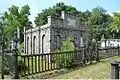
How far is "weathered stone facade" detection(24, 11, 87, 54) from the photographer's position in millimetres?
16062

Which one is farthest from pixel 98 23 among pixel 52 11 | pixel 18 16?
pixel 18 16

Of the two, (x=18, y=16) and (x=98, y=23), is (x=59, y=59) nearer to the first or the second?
(x=18, y=16)


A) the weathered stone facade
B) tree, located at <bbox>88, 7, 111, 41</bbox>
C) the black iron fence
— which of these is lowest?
the black iron fence

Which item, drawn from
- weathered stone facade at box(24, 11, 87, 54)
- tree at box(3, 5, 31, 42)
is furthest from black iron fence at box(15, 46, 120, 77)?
tree at box(3, 5, 31, 42)

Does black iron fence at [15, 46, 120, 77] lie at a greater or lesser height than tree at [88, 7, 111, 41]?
lesser

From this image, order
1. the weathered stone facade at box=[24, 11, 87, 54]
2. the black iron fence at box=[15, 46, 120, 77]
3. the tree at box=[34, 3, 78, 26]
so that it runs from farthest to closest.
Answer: the tree at box=[34, 3, 78, 26] < the weathered stone facade at box=[24, 11, 87, 54] < the black iron fence at box=[15, 46, 120, 77]

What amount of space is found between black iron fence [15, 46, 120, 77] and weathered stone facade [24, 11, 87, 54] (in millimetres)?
3825

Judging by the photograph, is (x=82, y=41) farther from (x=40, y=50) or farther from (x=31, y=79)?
(x=31, y=79)

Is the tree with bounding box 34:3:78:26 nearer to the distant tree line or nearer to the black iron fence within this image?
the distant tree line

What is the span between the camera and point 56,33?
16.4 metres

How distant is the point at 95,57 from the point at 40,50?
6.24 meters

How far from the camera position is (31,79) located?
8031 mm

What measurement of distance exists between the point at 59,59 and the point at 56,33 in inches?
238

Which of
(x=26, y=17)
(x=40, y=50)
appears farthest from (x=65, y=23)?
(x=26, y=17)
